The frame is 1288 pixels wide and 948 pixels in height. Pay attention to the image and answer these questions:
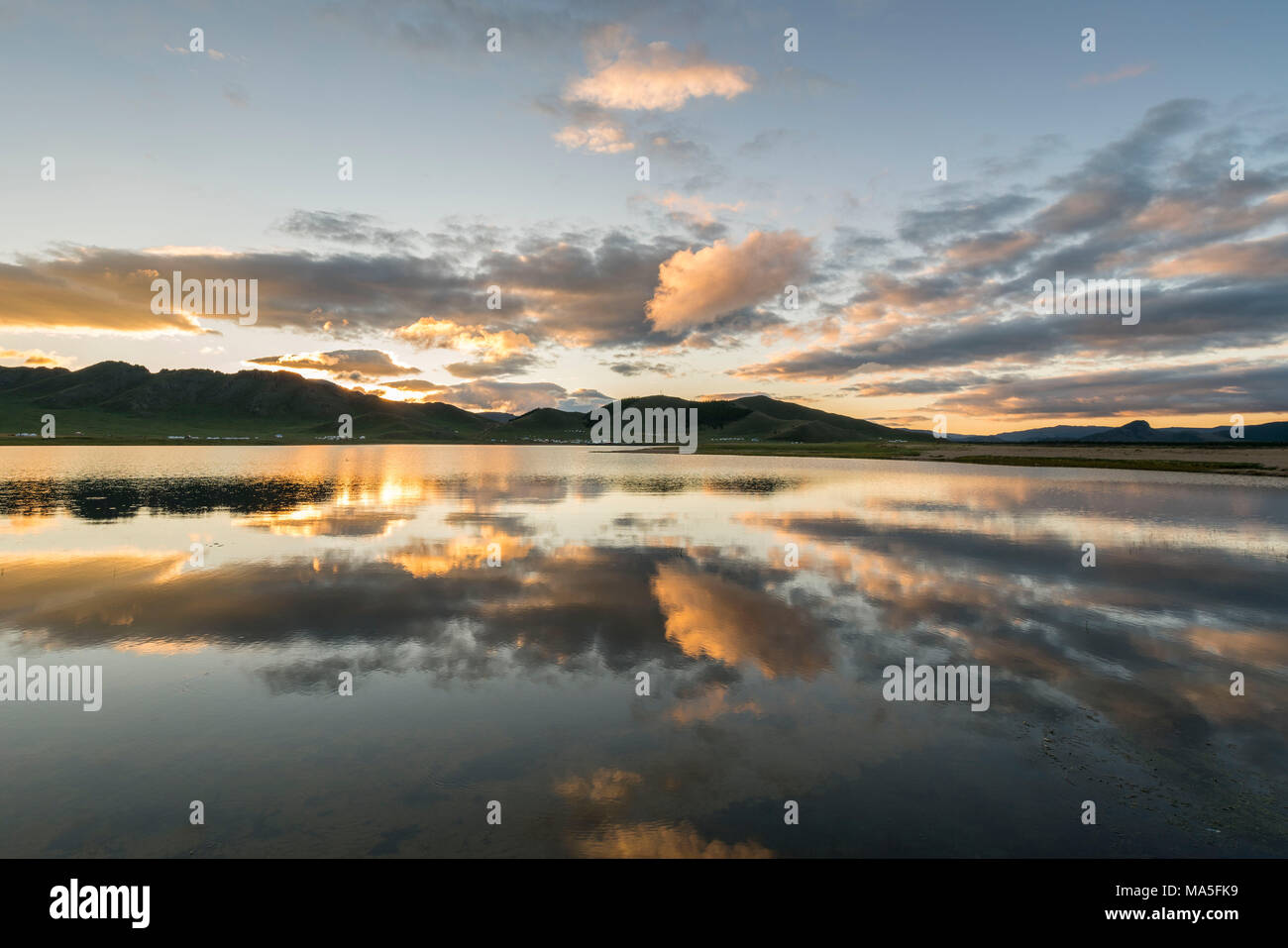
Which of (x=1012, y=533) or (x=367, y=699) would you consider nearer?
(x=367, y=699)

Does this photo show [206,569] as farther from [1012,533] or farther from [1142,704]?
[1012,533]

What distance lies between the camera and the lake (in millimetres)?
7391

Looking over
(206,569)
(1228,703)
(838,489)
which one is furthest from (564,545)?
(838,489)

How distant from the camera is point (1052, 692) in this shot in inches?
453

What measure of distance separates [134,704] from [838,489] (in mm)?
56015

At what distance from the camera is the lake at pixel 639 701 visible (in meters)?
7.39

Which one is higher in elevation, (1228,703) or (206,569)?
(206,569)

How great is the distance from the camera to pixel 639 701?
11.1 meters

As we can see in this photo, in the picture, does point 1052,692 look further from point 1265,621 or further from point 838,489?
point 838,489

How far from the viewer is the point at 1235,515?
36.8m
